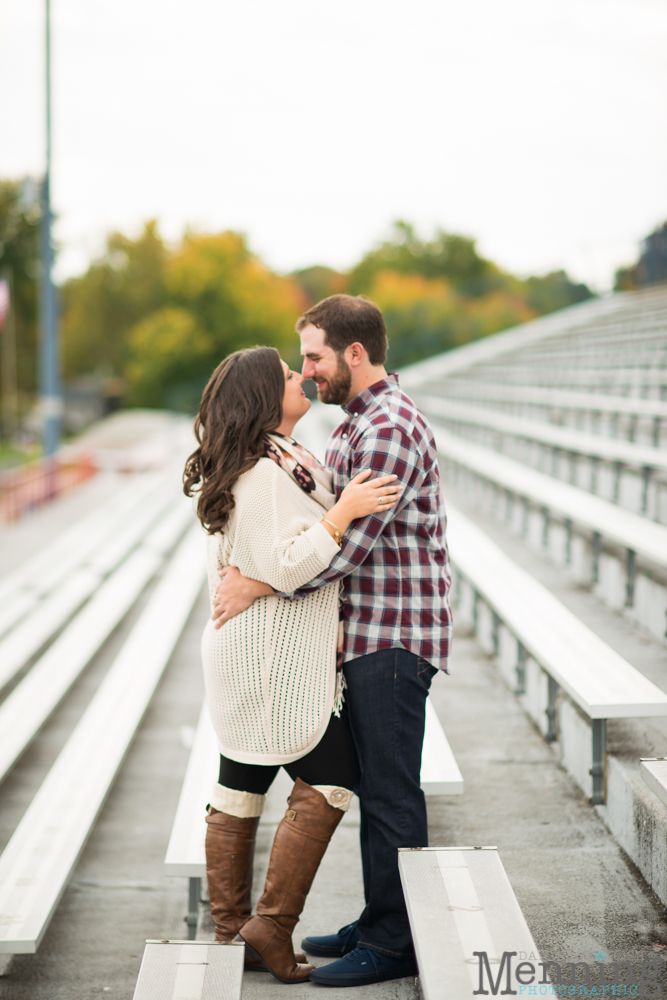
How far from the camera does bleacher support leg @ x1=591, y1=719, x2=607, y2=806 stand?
7.80 feet

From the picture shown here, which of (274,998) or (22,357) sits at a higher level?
(22,357)

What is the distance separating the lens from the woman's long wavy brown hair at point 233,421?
6.20ft

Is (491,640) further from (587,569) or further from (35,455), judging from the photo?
(35,455)

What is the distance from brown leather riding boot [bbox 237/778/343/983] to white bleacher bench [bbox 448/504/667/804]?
805mm

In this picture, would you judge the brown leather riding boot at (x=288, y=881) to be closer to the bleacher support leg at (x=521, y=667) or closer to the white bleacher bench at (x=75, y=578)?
the bleacher support leg at (x=521, y=667)

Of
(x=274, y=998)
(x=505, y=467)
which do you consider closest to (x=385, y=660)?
(x=274, y=998)

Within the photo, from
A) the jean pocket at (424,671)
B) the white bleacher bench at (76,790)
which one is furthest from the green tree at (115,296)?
the jean pocket at (424,671)

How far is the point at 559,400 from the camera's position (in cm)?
641

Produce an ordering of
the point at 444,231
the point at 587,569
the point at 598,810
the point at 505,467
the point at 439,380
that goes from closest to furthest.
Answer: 1. the point at 598,810
2. the point at 587,569
3. the point at 505,467
4. the point at 439,380
5. the point at 444,231

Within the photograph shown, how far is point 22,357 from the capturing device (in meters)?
41.1

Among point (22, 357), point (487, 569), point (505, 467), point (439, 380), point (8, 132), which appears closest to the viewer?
point (487, 569)

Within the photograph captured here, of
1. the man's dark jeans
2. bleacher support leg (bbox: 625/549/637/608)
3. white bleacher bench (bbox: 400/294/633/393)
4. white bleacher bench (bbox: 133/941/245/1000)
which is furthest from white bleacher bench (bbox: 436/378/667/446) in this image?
white bleacher bench (bbox: 133/941/245/1000)

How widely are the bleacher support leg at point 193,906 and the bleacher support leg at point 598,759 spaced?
1.15 metres

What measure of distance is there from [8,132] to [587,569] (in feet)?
78.8
